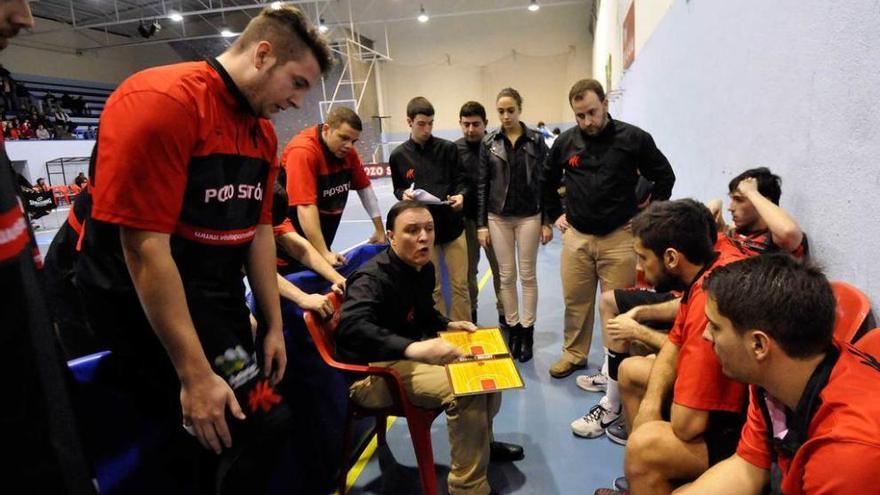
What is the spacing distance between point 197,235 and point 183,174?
16 cm

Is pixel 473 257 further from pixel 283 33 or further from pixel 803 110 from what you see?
pixel 283 33

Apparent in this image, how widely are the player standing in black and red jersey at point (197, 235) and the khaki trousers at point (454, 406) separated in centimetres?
61

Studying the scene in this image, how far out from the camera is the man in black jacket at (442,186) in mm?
3402

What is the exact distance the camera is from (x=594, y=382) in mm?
2963

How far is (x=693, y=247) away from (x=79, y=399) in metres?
1.89

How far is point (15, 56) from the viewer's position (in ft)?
49.1

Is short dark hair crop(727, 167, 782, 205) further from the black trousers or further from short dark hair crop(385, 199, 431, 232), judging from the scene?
the black trousers

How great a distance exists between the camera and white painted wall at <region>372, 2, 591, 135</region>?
54.9 feet

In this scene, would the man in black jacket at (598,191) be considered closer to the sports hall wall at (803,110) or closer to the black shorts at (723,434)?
the sports hall wall at (803,110)

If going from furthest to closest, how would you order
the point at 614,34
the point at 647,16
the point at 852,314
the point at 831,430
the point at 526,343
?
the point at 614,34 < the point at 647,16 < the point at 526,343 < the point at 852,314 < the point at 831,430

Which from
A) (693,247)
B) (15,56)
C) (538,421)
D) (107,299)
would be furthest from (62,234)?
(15,56)

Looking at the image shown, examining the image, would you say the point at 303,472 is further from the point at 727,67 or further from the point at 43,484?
the point at 727,67

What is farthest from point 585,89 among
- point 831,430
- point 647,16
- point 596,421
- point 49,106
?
point 49,106

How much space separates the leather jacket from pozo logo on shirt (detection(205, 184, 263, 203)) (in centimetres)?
227
